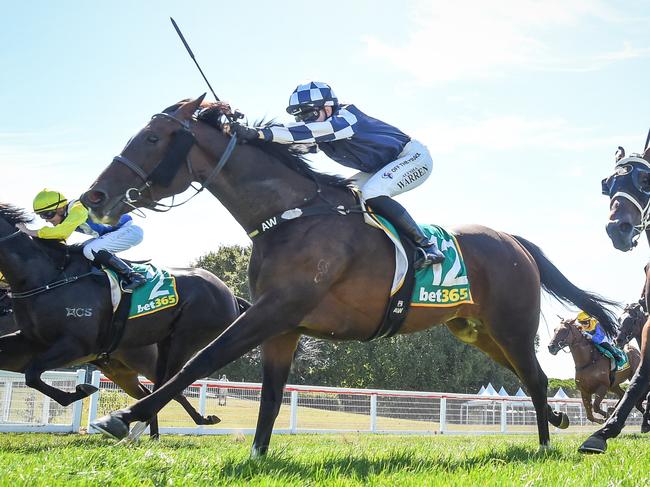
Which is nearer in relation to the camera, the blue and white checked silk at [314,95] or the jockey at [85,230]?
the blue and white checked silk at [314,95]

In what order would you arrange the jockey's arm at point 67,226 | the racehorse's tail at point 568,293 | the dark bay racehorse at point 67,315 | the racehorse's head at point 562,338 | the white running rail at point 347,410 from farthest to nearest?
the racehorse's head at point 562,338, the white running rail at point 347,410, the jockey's arm at point 67,226, the dark bay racehorse at point 67,315, the racehorse's tail at point 568,293

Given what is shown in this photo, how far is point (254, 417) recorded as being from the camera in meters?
15.2

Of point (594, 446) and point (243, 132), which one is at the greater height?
point (243, 132)

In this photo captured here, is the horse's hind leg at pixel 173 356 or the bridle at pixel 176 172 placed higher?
the bridle at pixel 176 172

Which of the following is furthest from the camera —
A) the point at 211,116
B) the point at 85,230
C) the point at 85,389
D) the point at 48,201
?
the point at 85,230

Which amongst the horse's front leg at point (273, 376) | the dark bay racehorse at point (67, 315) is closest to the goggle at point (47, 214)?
the dark bay racehorse at point (67, 315)

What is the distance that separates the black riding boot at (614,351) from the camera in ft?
53.2

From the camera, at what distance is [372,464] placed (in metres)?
4.68

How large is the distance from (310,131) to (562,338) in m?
13.1

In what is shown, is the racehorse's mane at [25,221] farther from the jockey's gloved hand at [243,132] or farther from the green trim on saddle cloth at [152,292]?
the jockey's gloved hand at [243,132]

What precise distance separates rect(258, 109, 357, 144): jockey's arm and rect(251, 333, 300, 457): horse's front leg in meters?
1.54

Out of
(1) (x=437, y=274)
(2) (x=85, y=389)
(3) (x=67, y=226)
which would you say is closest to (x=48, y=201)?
(3) (x=67, y=226)

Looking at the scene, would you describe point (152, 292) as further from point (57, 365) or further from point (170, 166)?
point (170, 166)

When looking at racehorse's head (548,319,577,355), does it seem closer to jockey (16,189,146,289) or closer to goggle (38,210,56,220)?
jockey (16,189,146,289)
